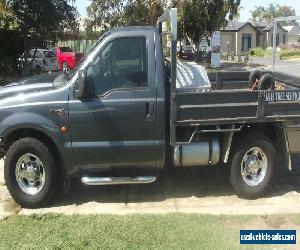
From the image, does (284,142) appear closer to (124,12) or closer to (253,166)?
(253,166)

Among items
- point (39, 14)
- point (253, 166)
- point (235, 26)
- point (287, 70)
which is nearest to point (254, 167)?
point (253, 166)

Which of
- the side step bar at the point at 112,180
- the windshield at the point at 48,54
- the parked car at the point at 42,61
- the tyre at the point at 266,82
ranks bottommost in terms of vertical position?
the side step bar at the point at 112,180

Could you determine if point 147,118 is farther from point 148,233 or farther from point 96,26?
point 96,26

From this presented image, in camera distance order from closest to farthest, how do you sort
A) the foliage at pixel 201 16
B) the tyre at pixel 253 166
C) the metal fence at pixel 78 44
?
the tyre at pixel 253 166 → the foliage at pixel 201 16 → the metal fence at pixel 78 44

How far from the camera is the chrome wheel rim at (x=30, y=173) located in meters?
6.16

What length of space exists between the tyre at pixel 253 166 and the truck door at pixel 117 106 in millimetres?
1215

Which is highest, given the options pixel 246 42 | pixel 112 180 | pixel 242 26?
pixel 242 26

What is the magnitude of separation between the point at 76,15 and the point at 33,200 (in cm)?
1961

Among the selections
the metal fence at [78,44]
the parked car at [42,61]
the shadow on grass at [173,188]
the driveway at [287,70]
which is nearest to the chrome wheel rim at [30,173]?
the shadow on grass at [173,188]

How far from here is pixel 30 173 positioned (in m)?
6.16

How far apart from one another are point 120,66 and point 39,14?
54.7 feet

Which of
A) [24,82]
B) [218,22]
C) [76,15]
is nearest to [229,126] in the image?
[24,82]

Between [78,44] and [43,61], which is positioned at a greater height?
[78,44]

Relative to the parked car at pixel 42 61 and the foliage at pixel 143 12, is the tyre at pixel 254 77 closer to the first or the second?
the parked car at pixel 42 61
